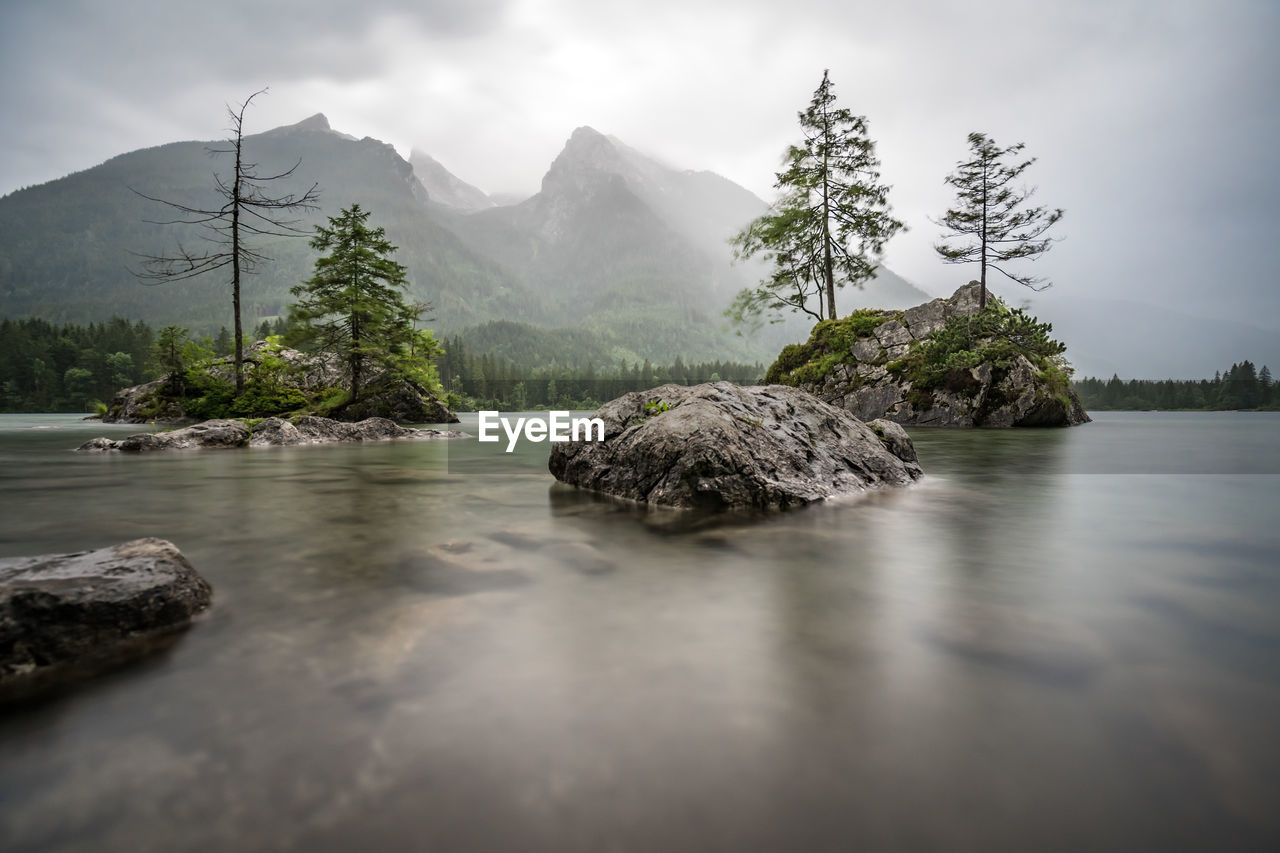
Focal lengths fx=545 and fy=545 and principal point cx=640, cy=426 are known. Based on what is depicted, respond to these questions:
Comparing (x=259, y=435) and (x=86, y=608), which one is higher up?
(x=259, y=435)

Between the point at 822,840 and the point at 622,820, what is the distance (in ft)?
1.92

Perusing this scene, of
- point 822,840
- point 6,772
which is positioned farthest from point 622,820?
point 6,772

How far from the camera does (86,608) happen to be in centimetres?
281

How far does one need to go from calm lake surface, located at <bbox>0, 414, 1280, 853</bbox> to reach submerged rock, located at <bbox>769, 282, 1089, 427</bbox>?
21220mm

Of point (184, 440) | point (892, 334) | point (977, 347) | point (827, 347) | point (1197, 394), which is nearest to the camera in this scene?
point (184, 440)

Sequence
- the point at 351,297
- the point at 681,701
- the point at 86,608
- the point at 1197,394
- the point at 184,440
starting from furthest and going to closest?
the point at 1197,394, the point at 351,297, the point at 184,440, the point at 86,608, the point at 681,701

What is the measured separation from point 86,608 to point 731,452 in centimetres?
571

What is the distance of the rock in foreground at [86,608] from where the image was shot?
100 inches

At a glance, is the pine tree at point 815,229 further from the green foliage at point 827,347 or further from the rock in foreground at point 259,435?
the rock in foreground at point 259,435

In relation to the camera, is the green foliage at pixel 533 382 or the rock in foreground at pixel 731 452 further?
the green foliage at pixel 533 382

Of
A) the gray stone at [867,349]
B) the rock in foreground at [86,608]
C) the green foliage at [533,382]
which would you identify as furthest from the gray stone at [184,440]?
the green foliage at [533,382]

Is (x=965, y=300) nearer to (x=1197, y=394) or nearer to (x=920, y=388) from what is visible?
(x=920, y=388)

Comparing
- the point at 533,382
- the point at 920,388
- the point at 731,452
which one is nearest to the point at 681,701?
the point at 731,452

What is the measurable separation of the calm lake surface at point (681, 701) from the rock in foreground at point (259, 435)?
36.5 ft
